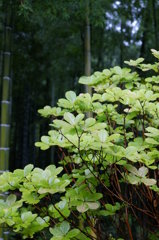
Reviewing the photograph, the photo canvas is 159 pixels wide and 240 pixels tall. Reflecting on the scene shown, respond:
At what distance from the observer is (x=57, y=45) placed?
451 cm

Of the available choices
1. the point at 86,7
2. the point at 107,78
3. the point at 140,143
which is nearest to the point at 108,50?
the point at 86,7

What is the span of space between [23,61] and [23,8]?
8.31 feet

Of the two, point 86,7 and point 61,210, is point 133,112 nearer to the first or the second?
point 61,210

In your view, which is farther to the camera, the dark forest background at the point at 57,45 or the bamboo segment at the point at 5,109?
the dark forest background at the point at 57,45

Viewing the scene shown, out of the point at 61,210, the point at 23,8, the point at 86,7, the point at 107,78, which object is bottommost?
the point at 61,210

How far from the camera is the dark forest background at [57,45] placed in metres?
2.67

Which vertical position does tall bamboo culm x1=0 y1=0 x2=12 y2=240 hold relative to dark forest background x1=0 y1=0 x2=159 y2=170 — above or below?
below

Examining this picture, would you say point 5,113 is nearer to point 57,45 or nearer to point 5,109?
point 5,109

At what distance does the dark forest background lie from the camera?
2672 millimetres

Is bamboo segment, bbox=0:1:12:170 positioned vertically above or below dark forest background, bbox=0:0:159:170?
below

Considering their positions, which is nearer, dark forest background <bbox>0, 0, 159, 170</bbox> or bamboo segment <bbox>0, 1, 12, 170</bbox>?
bamboo segment <bbox>0, 1, 12, 170</bbox>

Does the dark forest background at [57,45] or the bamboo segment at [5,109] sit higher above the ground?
the dark forest background at [57,45]

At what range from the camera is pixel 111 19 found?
13.5 feet

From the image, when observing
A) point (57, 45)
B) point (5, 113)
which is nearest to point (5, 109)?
point (5, 113)
